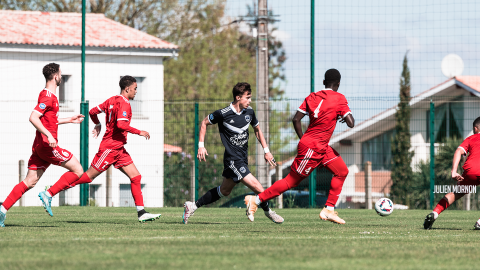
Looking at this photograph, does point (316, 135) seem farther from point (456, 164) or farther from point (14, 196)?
point (14, 196)

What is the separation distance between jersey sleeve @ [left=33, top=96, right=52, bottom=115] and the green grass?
1.39 metres

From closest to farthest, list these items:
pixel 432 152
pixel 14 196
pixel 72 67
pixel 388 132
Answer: pixel 14 196, pixel 432 152, pixel 388 132, pixel 72 67

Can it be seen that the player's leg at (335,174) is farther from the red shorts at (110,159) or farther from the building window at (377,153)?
the building window at (377,153)

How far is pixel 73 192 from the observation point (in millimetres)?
20234

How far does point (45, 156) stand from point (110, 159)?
833mm

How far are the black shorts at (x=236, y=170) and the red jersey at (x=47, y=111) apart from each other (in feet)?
7.18

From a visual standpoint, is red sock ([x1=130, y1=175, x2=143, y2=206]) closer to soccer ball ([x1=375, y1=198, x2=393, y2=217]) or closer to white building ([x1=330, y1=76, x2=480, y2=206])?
soccer ball ([x1=375, y1=198, x2=393, y2=217])

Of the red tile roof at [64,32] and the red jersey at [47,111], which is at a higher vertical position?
the red tile roof at [64,32]

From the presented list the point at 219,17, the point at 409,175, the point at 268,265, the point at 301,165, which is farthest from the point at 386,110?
the point at 219,17

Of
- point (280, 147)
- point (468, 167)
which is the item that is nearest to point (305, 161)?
point (468, 167)

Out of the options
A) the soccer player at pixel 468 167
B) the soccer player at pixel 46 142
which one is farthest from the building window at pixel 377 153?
the soccer player at pixel 46 142

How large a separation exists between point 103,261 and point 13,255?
2.72 feet

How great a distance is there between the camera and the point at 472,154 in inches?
334

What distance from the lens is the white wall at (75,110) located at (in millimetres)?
17000
